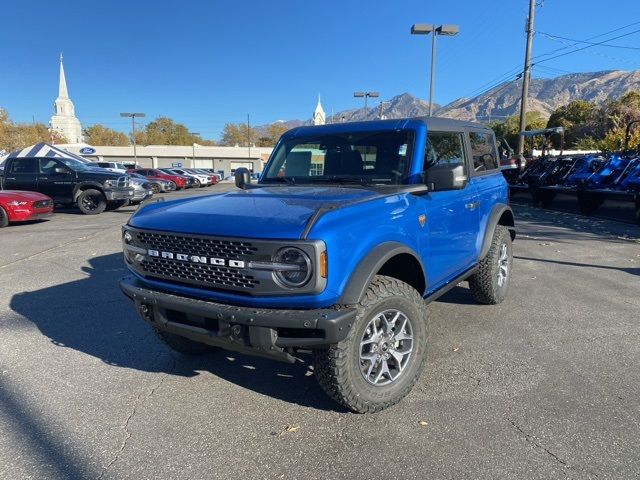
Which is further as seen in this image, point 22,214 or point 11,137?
point 11,137

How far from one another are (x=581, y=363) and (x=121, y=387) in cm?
367

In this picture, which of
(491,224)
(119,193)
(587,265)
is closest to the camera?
(491,224)

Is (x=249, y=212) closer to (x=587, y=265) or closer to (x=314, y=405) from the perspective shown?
(x=314, y=405)

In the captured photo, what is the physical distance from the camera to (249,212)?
2.93 m

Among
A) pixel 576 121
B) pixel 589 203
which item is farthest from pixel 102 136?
pixel 589 203

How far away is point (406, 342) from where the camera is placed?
321 cm

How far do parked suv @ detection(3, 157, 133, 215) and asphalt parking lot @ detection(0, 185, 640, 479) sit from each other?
10.3 m

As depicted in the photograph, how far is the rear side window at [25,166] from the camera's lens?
15156 mm

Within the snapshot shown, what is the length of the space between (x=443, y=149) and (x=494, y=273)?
1597 millimetres

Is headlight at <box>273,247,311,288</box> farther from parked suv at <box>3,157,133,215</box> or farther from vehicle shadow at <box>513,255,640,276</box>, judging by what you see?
parked suv at <box>3,157,133,215</box>

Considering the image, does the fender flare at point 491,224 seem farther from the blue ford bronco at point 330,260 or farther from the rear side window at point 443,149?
the rear side window at point 443,149

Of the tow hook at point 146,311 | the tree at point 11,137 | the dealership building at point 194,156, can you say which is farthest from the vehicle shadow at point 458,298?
the dealership building at point 194,156

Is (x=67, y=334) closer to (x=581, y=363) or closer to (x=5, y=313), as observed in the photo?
(x=5, y=313)

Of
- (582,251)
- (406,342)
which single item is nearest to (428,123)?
(406,342)
